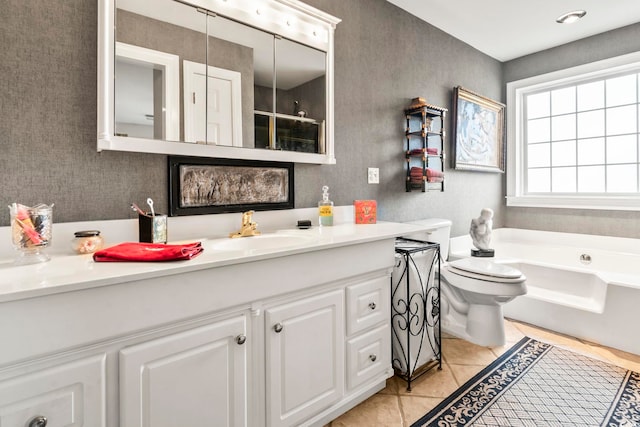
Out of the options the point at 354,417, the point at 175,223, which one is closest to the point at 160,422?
the point at 175,223

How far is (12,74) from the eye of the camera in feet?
3.67

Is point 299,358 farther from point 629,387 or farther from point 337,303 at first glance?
point 629,387

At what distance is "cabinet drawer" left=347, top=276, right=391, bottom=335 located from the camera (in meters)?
1.47

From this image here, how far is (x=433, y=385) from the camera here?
1.77m

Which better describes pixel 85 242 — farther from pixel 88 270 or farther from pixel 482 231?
pixel 482 231

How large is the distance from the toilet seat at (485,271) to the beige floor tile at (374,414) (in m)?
0.87

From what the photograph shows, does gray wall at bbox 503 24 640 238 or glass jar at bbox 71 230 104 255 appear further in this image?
gray wall at bbox 503 24 640 238

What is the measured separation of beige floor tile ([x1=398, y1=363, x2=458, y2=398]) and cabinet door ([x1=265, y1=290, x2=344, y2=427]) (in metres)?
0.50

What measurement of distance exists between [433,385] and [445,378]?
113mm

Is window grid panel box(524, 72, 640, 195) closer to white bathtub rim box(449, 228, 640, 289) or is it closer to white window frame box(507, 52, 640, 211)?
white window frame box(507, 52, 640, 211)

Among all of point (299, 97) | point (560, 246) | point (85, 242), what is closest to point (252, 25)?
point (299, 97)

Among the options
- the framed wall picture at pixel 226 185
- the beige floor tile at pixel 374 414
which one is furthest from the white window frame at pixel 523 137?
the framed wall picture at pixel 226 185

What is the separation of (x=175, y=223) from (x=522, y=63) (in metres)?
3.77

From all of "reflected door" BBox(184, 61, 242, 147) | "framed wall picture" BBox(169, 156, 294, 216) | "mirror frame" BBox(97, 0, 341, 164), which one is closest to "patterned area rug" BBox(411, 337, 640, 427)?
"framed wall picture" BBox(169, 156, 294, 216)
